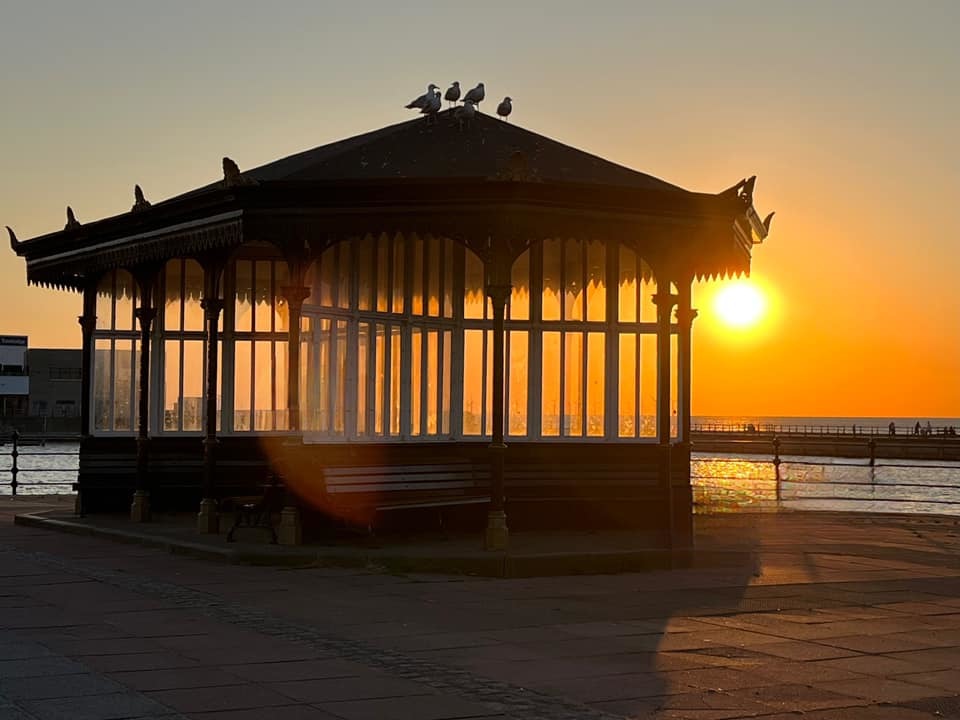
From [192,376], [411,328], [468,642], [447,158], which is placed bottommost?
[468,642]

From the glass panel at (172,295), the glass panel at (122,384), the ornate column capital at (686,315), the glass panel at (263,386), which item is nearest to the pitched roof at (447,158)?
the ornate column capital at (686,315)

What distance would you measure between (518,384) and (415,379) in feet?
5.10

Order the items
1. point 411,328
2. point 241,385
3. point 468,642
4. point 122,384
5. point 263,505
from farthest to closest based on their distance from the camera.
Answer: point 122,384 < point 241,385 < point 411,328 < point 263,505 < point 468,642

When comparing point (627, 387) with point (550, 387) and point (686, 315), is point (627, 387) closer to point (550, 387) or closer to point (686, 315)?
point (550, 387)

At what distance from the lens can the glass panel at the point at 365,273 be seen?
2005 centimetres

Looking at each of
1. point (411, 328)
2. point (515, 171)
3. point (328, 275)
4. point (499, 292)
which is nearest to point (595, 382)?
point (411, 328)

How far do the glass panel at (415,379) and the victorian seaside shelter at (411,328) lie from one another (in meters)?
0.03

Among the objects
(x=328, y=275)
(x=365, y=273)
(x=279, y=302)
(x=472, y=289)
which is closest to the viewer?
(x=328, y=275)

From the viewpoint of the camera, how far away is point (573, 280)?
68.6 feet

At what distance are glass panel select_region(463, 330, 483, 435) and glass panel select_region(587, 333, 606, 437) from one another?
5.27 feet

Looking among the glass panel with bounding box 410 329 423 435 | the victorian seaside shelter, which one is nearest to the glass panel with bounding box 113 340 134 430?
the victorian seaside shelter

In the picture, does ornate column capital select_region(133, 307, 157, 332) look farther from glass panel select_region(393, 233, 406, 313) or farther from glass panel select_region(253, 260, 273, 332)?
glass panel select_region(393, 233, 406, 313)

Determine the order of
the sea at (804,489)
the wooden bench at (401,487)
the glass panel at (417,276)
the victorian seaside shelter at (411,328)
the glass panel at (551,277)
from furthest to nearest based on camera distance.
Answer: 1. the sea at (804,489)
2. the glass panel at (551,277)
3. the glass panel at (417,276)
4. the wooden bench at (401,487)
5. the victorian seaside shelter at (411,328)

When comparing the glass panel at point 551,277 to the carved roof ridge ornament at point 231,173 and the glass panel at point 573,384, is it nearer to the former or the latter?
the glass panel at point 573,384
